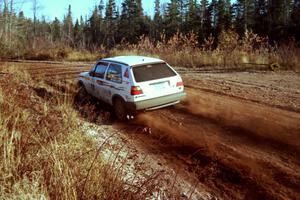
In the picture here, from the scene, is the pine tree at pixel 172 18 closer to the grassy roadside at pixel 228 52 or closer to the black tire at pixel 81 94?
the grassy roadside at pixel 228 52

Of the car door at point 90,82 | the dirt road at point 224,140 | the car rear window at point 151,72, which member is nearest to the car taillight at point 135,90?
the car rear window at point 151,72

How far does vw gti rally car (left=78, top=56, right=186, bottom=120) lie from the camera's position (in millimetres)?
8172

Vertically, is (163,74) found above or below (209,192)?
above

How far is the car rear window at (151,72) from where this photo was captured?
833cm

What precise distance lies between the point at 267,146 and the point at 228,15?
58.3 meters

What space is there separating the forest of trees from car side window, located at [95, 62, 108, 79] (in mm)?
24912

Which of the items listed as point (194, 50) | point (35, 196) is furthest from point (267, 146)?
point (194, 50)

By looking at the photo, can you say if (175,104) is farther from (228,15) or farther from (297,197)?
(228,15)

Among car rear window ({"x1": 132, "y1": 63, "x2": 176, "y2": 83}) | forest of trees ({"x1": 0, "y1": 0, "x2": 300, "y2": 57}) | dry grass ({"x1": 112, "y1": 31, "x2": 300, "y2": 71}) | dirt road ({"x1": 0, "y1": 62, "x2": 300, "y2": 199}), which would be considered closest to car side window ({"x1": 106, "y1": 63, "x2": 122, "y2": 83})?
car rear window ({"x1": 132, "y1": 63, "x2": 176, "y2": 83})

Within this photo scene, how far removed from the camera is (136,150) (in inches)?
239

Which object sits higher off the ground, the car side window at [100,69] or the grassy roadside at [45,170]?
the car side window at [100,69]

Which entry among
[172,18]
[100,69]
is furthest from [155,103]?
[172,18]

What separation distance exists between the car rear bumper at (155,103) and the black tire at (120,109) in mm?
254

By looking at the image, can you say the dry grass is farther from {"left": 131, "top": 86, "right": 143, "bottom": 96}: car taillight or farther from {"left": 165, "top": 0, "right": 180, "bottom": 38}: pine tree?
{"left": 165, "top": 0, "right": 180, "bottom": 38}: pine tree
